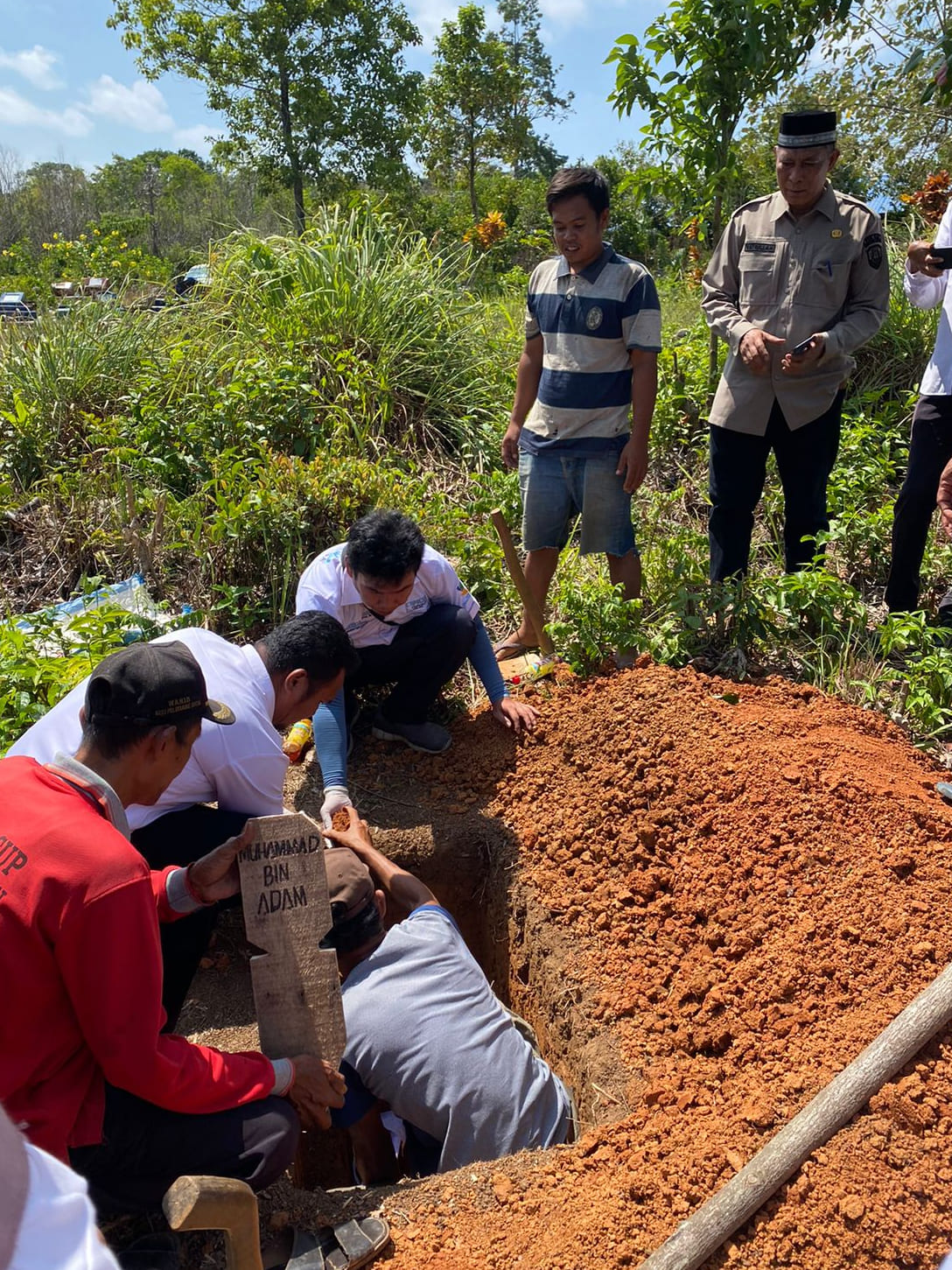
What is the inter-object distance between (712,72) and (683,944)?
13.8ft

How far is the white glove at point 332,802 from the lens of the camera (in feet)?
10.7

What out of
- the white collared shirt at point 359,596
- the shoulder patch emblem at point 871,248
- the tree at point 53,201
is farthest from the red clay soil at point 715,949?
the tree at point 53,201

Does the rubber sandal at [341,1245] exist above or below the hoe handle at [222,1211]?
below

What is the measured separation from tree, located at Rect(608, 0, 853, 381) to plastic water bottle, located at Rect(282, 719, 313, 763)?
11.7 ft

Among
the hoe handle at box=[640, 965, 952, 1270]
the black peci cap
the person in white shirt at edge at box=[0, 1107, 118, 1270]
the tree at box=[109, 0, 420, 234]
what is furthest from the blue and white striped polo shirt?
the tree at box=[109, 0, 420, 234]

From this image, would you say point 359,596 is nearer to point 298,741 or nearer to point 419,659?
point 419,659

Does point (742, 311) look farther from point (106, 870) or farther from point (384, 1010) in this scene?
point (106, 870)

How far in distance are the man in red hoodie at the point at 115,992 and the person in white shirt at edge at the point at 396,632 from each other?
0.94 meters

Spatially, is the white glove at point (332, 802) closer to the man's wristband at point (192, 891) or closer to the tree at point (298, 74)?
the man's wristband at point (192, 891)

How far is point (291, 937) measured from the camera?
87.5 inches

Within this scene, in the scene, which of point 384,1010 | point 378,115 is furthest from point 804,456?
point 378,115

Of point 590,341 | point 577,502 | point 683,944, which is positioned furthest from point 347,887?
point 590,341

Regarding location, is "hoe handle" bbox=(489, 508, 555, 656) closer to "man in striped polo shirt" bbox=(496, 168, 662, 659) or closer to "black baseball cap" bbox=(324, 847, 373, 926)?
"man in striped polo shirt" bbox=(496, 168, 662, 659)

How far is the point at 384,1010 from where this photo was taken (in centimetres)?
242
